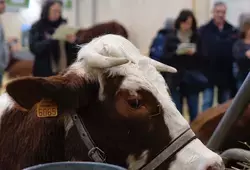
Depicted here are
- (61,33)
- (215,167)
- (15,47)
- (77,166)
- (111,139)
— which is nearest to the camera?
(77,166)

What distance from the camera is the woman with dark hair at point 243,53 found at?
4988mm

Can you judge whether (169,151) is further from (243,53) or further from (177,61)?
(243,53)

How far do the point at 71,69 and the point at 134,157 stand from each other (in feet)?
1.27

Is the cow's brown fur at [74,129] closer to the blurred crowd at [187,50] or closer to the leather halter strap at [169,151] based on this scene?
the leather halter strap at [169,151]

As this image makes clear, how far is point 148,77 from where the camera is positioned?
5.90 ft

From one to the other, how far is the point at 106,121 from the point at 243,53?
3500mm

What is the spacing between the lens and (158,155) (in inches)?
67.2

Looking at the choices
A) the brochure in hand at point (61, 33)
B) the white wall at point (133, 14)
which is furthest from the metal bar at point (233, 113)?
the white wall at point (133, 14)

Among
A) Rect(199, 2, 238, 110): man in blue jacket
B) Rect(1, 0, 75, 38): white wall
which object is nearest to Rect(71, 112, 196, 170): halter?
Rect(199, 2, 238, 110): man in blue jacket

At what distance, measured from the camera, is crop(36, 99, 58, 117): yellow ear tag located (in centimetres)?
171

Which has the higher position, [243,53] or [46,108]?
[46,108]

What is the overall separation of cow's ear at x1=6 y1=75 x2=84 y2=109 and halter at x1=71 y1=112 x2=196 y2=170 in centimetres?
9

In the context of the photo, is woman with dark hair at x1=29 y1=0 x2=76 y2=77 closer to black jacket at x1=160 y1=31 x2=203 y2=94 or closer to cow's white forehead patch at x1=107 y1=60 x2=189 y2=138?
black jacket at x1=160 y1=31 x2=203 y2=94

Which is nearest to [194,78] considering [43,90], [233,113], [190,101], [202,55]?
[202,55]
